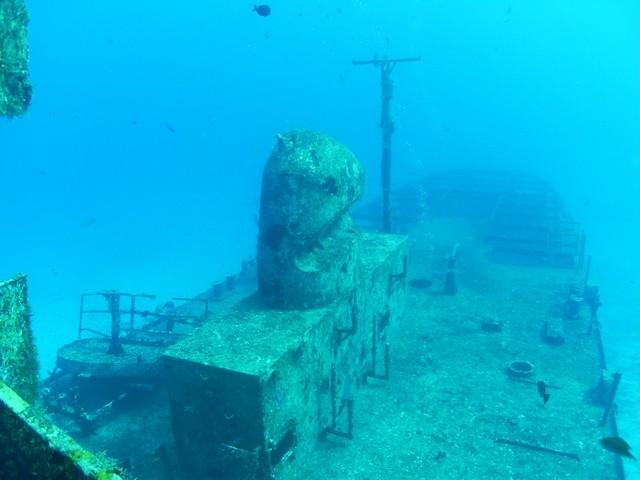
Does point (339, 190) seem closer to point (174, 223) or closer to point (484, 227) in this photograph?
point (484, 227)

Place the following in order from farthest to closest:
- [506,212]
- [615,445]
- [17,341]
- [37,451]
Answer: [506,212] → [615,445] → [17,341] → [37,451]

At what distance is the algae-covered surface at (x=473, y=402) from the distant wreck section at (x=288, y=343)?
85 centimetres

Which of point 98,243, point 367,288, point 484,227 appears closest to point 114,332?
point 367,288

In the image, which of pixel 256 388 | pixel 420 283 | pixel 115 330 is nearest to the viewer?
pixel 256 388

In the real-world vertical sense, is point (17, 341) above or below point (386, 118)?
below

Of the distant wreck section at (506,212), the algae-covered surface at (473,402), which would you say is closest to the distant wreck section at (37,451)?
the algae-covered surface at (473,402)

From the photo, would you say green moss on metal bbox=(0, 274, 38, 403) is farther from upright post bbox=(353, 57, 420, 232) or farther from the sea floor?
upright post bbox=(353, 57, 420, 232)

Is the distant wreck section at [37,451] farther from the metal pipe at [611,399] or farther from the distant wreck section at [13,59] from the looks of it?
the metal pipe at [611,399]

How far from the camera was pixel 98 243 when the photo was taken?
91.4 metres

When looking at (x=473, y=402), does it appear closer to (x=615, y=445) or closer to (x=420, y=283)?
(x=615, y=445)

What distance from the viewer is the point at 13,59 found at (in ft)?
13.1

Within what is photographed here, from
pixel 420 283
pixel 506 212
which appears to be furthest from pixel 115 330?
pixel 506 212

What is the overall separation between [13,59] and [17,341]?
8.50ft

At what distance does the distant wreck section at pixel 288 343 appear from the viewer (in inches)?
341
